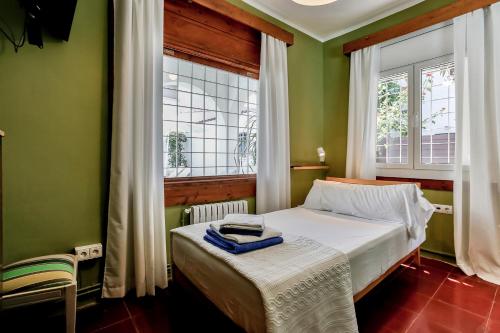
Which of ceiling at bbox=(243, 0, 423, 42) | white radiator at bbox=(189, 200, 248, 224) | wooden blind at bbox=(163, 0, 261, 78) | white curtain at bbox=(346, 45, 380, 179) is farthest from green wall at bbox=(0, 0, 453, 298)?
white curtain at bbox=(346, 45, 380, 179)

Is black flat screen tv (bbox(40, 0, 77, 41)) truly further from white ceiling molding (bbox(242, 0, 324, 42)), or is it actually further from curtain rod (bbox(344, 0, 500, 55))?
curtain rod (bbox(344, 0, 500, 55))

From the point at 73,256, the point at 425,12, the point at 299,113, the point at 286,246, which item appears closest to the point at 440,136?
the point at 425,12

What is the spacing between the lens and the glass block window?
2432mm

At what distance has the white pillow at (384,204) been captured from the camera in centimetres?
217

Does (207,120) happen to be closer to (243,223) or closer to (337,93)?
(243,223)

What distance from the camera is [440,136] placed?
2.63 metres

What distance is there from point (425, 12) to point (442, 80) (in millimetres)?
749

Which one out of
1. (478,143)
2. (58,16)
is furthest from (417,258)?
(58,16)

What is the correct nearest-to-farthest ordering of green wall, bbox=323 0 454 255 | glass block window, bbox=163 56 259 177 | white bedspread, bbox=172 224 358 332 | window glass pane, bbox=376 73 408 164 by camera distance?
white bedspread, bbox=172 224 358 332, glass block window, bbox=163 56 259 177, window glass pane, bbox=376 73 408 164, green wall, bbox=323 0 454 255

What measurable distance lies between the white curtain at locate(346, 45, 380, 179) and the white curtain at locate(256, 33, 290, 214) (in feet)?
2.88

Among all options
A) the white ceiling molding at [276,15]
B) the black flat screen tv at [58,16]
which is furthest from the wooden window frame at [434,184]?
the black flat screen tv at [58,16]

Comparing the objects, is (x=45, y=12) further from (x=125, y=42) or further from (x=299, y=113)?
(x=299, y=113)

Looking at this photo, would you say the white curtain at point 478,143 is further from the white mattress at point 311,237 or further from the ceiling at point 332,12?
the ceiling at point 332,12

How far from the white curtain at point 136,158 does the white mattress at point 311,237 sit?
0.35 m
